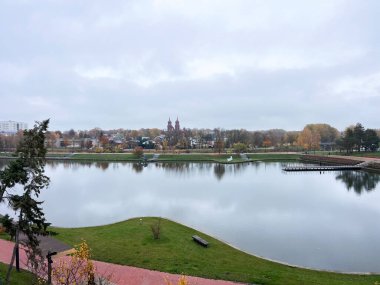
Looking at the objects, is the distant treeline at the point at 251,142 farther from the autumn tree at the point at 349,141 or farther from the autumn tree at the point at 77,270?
the autumn tree at the point at 77,270

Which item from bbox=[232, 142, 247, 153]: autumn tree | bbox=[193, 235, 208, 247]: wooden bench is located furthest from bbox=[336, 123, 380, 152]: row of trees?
bbox=[193, 235, 208, 247]: wooden bench

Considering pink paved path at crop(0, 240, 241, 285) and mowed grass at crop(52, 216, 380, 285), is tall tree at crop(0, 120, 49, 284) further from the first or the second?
mowed grass at crop(52, 216, 380, 285)

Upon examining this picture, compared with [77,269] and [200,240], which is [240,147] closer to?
[200,240]

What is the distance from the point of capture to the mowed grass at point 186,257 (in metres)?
10.8

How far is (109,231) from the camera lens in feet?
51.9

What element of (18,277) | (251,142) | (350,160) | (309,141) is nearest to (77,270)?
(18,277)

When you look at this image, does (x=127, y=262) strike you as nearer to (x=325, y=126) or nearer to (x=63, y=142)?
(x=63, y=142)

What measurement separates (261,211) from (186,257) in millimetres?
10296

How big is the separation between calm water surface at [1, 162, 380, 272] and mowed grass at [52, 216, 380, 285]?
1.62 m

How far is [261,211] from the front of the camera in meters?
21.5

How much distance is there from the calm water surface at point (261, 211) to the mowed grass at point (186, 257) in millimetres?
1618


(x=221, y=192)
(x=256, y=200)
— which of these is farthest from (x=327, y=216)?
(x=221, y=192)

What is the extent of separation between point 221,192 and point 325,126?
302 ft

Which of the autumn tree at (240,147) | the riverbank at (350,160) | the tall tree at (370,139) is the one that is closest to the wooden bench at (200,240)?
the riverbank at (350,160)
